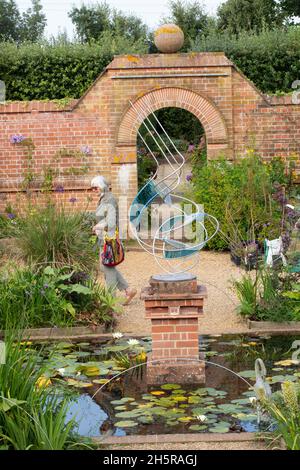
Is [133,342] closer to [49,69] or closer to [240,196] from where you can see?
[240,196]

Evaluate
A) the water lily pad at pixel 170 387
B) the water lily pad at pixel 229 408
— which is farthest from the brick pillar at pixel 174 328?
the water lily pad at pixel 229 408

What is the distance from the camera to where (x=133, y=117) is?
1503 cm

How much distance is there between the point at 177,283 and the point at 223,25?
813 inches

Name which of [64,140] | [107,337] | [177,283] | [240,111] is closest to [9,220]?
[64,140]

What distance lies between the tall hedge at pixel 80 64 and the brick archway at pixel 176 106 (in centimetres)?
353

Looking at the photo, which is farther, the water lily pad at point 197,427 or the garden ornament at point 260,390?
the water lily pad at point 197,427

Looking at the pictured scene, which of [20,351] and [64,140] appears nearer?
[20,351]

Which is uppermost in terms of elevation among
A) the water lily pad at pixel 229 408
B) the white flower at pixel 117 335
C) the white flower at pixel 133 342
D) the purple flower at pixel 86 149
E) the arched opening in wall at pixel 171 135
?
the arched opening in wall at pixel 171 135

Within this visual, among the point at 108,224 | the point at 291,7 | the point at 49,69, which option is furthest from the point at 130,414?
the point at 291,7

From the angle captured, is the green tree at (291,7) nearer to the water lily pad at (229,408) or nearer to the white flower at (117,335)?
the white flower at (117,335)

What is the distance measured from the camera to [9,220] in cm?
1486

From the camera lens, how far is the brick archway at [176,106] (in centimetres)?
1501

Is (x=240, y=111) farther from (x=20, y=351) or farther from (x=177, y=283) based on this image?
Result: (x=20, y=351)

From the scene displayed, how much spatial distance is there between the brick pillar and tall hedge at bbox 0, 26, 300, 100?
11110 millimetres
